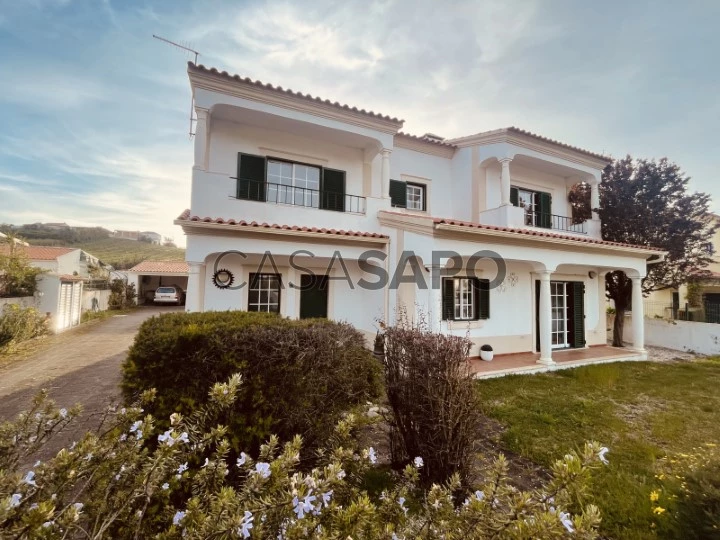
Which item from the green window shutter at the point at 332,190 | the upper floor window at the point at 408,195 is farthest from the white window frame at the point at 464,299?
the green window shutter at the point at 332,190

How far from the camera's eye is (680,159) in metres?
12.0

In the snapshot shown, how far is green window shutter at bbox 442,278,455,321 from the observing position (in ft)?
31.0

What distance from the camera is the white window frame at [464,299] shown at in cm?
975

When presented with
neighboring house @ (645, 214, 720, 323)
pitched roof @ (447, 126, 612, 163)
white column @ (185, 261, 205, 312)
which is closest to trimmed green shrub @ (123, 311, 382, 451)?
white column @ (185, 261, 205, 312)

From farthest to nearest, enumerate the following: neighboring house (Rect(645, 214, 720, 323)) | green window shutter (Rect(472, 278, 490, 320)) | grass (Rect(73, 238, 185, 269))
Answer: grass (Rect(73, 238, 185, 269)) < neighboring house (Rect(645, 214, 720, 323)) < green window shutter (Rect(472, 278, 490, 320))

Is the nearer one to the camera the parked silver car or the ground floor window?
the ground floor window

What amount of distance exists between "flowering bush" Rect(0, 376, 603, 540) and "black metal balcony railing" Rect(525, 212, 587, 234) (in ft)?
39.0

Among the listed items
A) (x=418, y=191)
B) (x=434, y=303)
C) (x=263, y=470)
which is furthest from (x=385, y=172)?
(x=263, y=470)

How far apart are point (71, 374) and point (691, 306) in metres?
29.7

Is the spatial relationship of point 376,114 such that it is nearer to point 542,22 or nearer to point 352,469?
point 542,22

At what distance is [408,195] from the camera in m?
11.0

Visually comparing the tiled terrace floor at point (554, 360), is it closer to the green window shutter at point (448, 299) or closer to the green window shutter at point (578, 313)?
the green window shutter at point (578, 313)

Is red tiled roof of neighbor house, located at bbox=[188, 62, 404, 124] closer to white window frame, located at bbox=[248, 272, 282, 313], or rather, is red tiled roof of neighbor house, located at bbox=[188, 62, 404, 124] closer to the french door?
white window frame, located at bbox=[248, 272, 282, 313]

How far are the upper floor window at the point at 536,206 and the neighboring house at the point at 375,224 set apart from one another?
0.19 feet
